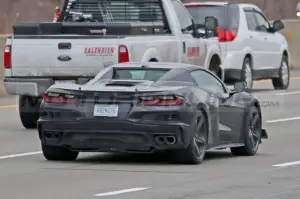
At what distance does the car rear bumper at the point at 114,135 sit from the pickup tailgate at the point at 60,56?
14.9 ft

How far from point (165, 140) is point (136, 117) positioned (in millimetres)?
434

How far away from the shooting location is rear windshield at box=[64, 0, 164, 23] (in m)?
21.3

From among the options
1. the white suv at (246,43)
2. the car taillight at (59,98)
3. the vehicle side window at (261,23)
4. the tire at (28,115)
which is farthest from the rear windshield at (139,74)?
the vehicle side window at (261,23)

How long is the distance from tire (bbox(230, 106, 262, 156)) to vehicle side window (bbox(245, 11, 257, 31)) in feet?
38.4

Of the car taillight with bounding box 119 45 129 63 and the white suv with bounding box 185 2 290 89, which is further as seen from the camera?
the white suv with bounding box 185 2 290 89

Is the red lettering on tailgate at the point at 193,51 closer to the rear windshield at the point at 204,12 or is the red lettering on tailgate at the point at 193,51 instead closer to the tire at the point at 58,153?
the rear windshield at the point at 204,12

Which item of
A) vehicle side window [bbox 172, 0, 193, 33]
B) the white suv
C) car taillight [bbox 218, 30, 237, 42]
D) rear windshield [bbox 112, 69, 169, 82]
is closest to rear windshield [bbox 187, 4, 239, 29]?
the white suv

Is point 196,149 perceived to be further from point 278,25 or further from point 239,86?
point 278,25

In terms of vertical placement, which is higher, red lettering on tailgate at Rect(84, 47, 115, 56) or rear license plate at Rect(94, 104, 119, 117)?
rear license plate at Rect(94, 104, 119, 117)

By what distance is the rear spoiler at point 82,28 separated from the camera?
63.0 feet

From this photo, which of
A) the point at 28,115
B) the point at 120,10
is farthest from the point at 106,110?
the point at 120,10

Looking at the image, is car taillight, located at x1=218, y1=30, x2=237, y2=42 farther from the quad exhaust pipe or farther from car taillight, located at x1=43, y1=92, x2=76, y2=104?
A: the quad exhaust pipe

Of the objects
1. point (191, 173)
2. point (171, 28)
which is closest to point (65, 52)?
point (171, 28)

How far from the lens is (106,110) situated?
14281 millimetres
